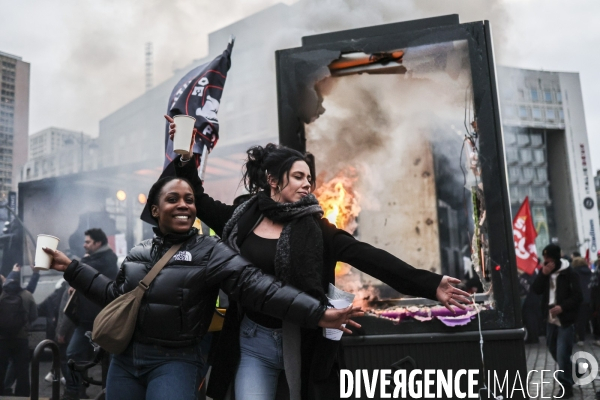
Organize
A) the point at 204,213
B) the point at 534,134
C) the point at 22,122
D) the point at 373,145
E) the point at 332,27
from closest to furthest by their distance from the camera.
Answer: the point at 204,213 → the point at 373,145 → the point at 332,27 → the point at 22,122 → the point at 534,134

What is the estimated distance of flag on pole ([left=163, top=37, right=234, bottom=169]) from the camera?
4363mm

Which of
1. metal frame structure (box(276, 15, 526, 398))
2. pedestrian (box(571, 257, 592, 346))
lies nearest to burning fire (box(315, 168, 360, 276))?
metal frame structure (box(276, 15, 526, 398))

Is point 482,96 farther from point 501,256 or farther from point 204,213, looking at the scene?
point 204,213

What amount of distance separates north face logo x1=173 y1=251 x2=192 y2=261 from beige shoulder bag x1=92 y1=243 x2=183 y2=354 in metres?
0.10

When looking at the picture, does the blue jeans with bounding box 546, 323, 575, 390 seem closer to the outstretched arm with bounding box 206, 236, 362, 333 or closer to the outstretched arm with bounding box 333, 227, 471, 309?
the outstretched arm with bounding box 333, 227, 471, 309

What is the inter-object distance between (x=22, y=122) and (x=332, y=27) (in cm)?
792

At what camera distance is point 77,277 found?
2.74 metres

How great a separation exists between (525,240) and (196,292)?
28.4ft

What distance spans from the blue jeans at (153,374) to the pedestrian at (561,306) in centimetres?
472

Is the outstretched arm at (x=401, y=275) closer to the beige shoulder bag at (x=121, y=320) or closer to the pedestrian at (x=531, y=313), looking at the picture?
the beige shoulder bag at (x=121, y=320)

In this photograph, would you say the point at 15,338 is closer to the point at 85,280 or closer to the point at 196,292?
the point at 85,280

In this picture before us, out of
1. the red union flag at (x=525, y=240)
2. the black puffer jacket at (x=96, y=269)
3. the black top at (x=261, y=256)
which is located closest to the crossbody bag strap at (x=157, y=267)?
the black top at (x=261, y=256)

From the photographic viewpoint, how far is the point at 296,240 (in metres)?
2.54

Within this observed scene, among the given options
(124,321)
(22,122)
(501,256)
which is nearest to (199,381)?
(124,321)
